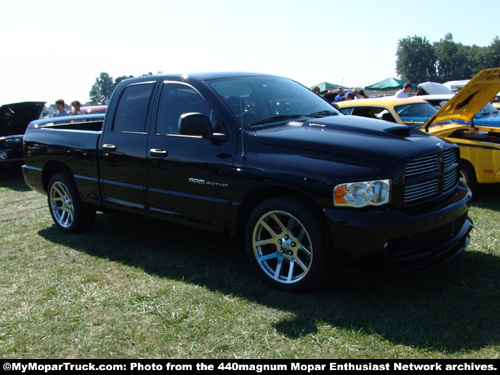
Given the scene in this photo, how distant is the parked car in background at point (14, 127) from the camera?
10.4 metres

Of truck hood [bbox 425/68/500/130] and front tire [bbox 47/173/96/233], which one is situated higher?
truck hood [bbox 425/68/500/130]

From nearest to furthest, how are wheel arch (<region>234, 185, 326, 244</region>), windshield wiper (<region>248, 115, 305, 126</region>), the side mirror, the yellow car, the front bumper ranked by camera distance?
the front bumper < wheel arch (<region>234, 185, 326, 244</region>) < the side mirror < windshield wiper (<region>248, 115, 305, 126</region>) < the yellow car

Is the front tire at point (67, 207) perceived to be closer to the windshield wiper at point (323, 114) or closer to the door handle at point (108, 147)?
the door handle at point (108, 147)

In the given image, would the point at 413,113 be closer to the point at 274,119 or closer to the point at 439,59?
the point at 274,119

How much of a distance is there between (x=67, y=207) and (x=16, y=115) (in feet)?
22.8

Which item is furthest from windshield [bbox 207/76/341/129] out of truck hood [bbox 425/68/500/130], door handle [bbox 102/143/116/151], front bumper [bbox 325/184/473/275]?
truck hood [bbox 425/68/500/130]

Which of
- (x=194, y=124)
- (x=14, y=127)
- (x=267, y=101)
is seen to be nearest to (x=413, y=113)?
(x=267, y=101)

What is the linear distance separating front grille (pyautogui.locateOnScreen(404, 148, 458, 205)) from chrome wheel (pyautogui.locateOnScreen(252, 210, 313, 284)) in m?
0.86

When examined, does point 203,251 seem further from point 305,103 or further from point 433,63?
point 433,63

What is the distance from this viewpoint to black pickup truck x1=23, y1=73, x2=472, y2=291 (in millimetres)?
3281

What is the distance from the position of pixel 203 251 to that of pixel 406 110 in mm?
5208

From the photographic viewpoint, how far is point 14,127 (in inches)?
458

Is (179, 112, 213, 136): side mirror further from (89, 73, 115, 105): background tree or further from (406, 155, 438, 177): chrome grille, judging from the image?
(89, 73, 115, 105): background tree

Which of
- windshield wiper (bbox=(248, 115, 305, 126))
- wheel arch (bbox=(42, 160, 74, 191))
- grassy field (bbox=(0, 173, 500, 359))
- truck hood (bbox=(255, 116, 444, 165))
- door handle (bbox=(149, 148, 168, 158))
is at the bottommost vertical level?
grassy field (bbox=(0, 173, 500, 359))
